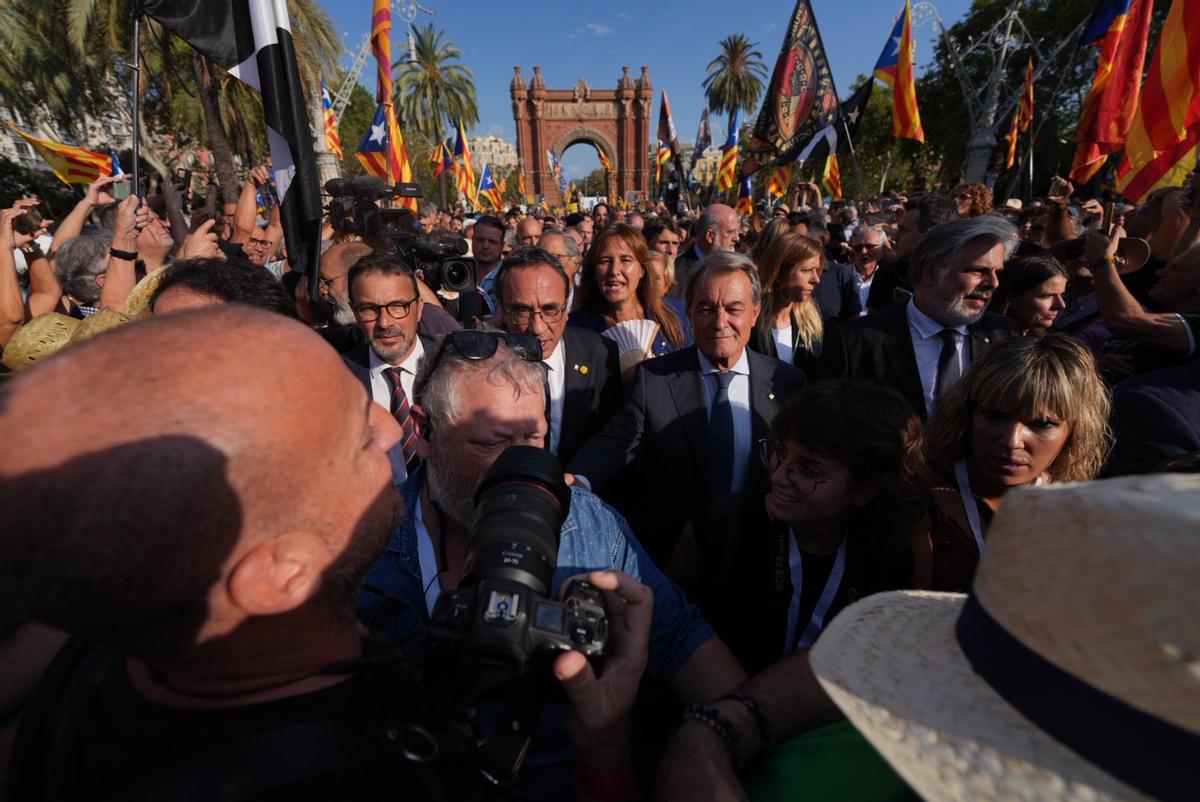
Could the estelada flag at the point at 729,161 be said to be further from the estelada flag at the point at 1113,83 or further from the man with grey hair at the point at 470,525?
the man with grey hair at the point at 470,525

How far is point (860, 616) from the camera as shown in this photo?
3.18 feet

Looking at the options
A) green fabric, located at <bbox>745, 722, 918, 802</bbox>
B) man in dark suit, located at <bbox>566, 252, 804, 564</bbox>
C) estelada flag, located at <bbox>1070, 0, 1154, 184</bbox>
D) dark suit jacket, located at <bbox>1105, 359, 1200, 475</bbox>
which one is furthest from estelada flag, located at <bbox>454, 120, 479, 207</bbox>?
green fabric, located at <bbox>745, 722, 918, 802</bbox>

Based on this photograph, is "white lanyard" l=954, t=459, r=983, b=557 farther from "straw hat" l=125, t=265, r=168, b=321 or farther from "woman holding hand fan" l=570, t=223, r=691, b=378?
"straw hat" l=125, t=265, r=168, b=321

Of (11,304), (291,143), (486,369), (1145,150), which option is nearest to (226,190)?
(11,304)

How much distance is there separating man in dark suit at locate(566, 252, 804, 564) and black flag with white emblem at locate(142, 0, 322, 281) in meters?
2.05

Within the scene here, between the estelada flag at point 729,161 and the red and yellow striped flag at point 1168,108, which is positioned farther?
the estelada flag at point 729,161

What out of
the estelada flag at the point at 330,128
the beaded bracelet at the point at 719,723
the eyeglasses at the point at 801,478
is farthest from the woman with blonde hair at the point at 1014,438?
the estelada flag at the point at 330,128

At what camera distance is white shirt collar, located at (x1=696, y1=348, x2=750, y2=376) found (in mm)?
2881

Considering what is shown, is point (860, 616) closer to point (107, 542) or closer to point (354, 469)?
point (354, 469)

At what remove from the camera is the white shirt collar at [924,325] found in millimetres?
3061

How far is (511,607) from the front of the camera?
0.97 metres

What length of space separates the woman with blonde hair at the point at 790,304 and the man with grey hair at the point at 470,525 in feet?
7.86

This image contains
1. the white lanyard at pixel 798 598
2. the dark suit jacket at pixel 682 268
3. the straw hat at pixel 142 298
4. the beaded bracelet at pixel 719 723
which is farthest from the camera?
the dark suit jacket at pixel 682 268

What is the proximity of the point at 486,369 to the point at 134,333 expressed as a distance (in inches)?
41.7
